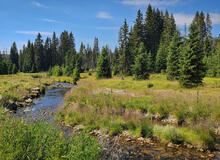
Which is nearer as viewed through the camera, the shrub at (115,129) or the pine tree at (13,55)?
the shrub at (115,129)

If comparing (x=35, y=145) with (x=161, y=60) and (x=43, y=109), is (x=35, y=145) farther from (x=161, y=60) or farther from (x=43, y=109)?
(x=161, y=60)

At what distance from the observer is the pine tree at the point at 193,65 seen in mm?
22156

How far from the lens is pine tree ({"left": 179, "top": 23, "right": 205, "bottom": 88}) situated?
2216 centimetres

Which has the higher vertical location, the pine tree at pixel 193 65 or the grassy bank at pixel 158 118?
the pine tree at pixel 193 65

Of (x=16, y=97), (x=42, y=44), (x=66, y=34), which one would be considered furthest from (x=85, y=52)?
(x=16, y=97)

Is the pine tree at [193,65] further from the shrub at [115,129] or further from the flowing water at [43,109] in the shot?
the flowing water at [43,109]

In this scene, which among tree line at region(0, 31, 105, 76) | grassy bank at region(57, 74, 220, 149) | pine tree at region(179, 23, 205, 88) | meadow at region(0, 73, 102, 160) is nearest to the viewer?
meadow at region(0, 73, 102, 160)

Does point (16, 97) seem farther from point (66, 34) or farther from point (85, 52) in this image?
point (85, 52)

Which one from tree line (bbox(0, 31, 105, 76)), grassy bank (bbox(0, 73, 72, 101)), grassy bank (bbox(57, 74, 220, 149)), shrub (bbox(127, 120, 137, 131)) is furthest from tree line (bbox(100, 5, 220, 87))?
tree line (bbox(0, 31, 105, 76))

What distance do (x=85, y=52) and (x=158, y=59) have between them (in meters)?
63.2

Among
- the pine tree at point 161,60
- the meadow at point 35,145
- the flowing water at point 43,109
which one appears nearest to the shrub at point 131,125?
the flowing water at point 43,109

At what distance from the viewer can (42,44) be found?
83.1 meters

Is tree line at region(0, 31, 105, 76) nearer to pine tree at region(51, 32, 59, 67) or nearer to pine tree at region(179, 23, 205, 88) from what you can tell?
pine tree at region(51, 32, 59, 67)

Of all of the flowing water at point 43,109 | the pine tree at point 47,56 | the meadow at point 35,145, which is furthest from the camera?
the pine tree at point 47,56
